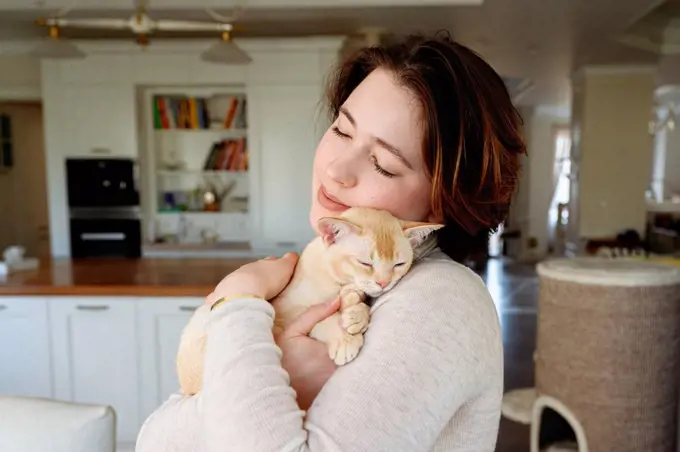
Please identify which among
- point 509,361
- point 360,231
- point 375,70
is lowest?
point 509,361

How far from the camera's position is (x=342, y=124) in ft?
2.65

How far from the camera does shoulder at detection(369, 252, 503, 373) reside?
66 cm

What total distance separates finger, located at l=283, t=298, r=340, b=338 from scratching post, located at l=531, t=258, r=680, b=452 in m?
1.53

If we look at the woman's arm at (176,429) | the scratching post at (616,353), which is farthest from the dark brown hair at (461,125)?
the scratching post at (616,353)

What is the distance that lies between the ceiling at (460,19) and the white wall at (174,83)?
25 cm

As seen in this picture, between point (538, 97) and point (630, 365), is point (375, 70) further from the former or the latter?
point (538, 97)

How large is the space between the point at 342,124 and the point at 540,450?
6.81 ft

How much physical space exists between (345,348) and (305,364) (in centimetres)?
8

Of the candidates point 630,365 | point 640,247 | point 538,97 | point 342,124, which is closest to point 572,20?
point 640,247

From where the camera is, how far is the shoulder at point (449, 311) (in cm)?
66

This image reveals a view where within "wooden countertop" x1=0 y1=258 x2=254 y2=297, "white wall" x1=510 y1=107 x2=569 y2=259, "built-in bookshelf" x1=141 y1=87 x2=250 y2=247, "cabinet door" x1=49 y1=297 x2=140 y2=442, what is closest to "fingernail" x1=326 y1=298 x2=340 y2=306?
"wooden countertop" x1=0 y1=258 x2=254 y2=297

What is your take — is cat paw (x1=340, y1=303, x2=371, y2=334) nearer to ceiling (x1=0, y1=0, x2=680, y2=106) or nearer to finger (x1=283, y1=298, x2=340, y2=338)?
finger (x1=283, y1=298, x2=340, y2=338)

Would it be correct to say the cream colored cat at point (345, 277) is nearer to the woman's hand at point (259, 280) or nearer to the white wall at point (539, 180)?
the woman's hand at point (259, 280)

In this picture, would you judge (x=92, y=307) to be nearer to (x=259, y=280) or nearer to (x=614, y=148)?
(x=259, y=280)
